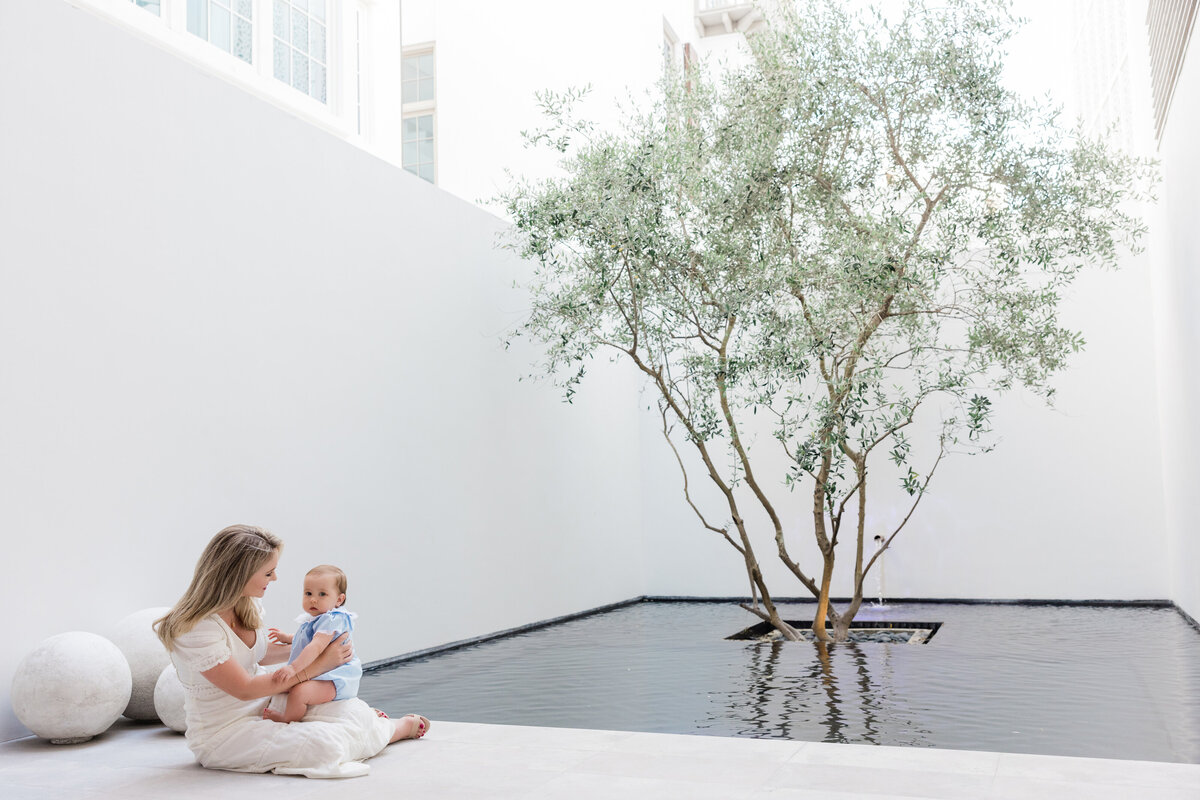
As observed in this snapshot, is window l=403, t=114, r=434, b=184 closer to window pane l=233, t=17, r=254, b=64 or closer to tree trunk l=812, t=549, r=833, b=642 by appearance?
window pane l=233, t=17, r=254, b=64

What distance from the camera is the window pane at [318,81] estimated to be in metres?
9.42

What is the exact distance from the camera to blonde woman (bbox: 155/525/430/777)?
3682mm

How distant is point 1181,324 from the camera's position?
7.96 m

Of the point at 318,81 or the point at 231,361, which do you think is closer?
the point at 231,361

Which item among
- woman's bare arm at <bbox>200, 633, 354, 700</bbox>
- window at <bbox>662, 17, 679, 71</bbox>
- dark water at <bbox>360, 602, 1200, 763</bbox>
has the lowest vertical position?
dark water at <bbox>360, 602, 1200, 763</bbox>

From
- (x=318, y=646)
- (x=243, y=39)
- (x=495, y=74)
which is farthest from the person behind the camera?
(x=495, y=74)

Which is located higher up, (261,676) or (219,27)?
(219,27)

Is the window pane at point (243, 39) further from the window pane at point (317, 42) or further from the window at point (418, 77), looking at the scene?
the window at point (418, 77)

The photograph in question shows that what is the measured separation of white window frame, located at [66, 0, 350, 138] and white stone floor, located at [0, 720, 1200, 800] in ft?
17.1

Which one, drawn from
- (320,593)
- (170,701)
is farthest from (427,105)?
(320,593)

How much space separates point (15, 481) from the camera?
180 inches

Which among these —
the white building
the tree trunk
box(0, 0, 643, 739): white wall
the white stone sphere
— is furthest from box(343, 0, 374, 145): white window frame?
the white stone sphere

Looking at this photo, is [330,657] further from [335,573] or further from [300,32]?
[300,32]

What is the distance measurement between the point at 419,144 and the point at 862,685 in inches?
338
